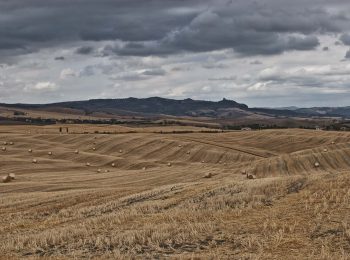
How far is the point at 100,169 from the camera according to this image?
178 feet

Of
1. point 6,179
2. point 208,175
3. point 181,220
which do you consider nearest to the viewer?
A: point 181,220

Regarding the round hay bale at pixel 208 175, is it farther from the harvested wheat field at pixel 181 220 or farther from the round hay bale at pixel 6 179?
the round hay bale at pixel 6 179

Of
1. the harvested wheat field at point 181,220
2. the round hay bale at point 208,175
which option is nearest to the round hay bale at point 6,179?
the harvested wheat field at point 181,220

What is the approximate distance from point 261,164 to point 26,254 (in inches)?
1550

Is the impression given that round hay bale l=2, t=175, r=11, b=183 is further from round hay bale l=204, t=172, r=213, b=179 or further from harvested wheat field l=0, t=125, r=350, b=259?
round hay bale l=204, t=172, r=213, b=179

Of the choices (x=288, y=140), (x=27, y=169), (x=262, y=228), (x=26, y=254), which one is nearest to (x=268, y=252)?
(x=262, y=228)

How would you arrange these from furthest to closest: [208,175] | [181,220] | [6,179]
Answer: [208,175]
[6,179]
[181,220]

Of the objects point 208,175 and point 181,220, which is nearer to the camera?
point 181,220

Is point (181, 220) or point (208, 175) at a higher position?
point (181, 220)

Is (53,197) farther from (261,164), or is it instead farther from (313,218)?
(261,164)

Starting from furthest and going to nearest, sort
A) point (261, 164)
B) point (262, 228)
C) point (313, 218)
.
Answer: point (261, 164) < point (313, 218) < point (262, 228)

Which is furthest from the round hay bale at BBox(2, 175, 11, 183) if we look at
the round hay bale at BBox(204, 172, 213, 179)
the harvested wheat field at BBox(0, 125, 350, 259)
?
the round hay bale at BBox(204, 172, 213, 179)

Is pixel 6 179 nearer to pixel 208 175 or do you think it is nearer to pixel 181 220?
pixel 208 175

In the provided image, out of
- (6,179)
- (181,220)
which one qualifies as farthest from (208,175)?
(181,220)
